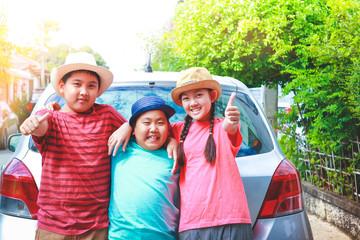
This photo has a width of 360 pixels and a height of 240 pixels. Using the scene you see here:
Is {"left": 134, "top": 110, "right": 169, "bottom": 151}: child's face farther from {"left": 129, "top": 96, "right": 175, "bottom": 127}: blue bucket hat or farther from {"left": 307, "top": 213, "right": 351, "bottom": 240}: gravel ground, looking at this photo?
{"left": 307, "top": 213, "right": 351, "bottom": 240}: gravel ground

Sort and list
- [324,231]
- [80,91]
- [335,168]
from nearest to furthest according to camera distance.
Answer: [80,91]
[324,231]
[335,168]

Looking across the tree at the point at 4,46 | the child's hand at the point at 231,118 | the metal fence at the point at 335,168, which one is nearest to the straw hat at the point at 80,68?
the child's hand at the point at 231,118

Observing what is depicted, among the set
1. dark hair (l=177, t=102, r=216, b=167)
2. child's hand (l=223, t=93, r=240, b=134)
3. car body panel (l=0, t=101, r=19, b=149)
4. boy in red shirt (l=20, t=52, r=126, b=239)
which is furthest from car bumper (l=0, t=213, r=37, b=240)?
car body panel (l=0, t=101, r=19, b=149)

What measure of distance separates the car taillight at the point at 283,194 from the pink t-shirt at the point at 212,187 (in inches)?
13.6

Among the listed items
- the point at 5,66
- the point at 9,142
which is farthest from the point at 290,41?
the point at 5,66

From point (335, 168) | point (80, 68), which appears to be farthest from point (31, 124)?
point (335, 168)

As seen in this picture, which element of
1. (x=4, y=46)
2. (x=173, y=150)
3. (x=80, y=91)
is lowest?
(x=173, y=150)

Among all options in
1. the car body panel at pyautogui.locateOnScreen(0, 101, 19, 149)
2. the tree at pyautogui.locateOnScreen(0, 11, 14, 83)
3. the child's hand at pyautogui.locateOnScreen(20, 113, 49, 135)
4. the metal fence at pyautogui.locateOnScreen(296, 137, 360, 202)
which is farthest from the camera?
the car body panel at pyautogui.locateOnScreen(0, 101, 19, 149)

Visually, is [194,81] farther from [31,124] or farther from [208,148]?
[31,124]

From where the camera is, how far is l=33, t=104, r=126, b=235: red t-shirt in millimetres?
2137

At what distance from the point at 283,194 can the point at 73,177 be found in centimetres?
127

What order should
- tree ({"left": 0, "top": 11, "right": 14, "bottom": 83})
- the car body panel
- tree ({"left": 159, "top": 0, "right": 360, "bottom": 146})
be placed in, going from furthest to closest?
the car body panel < tree ({"left": 0, "top": 11, "right": 14, "bottom": 83}) < tree ({"left": 159, "top": 0, "right": 360, "bottom": 146})

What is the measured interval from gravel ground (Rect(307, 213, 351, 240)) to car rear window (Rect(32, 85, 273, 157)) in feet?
8.71

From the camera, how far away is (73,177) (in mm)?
2158
